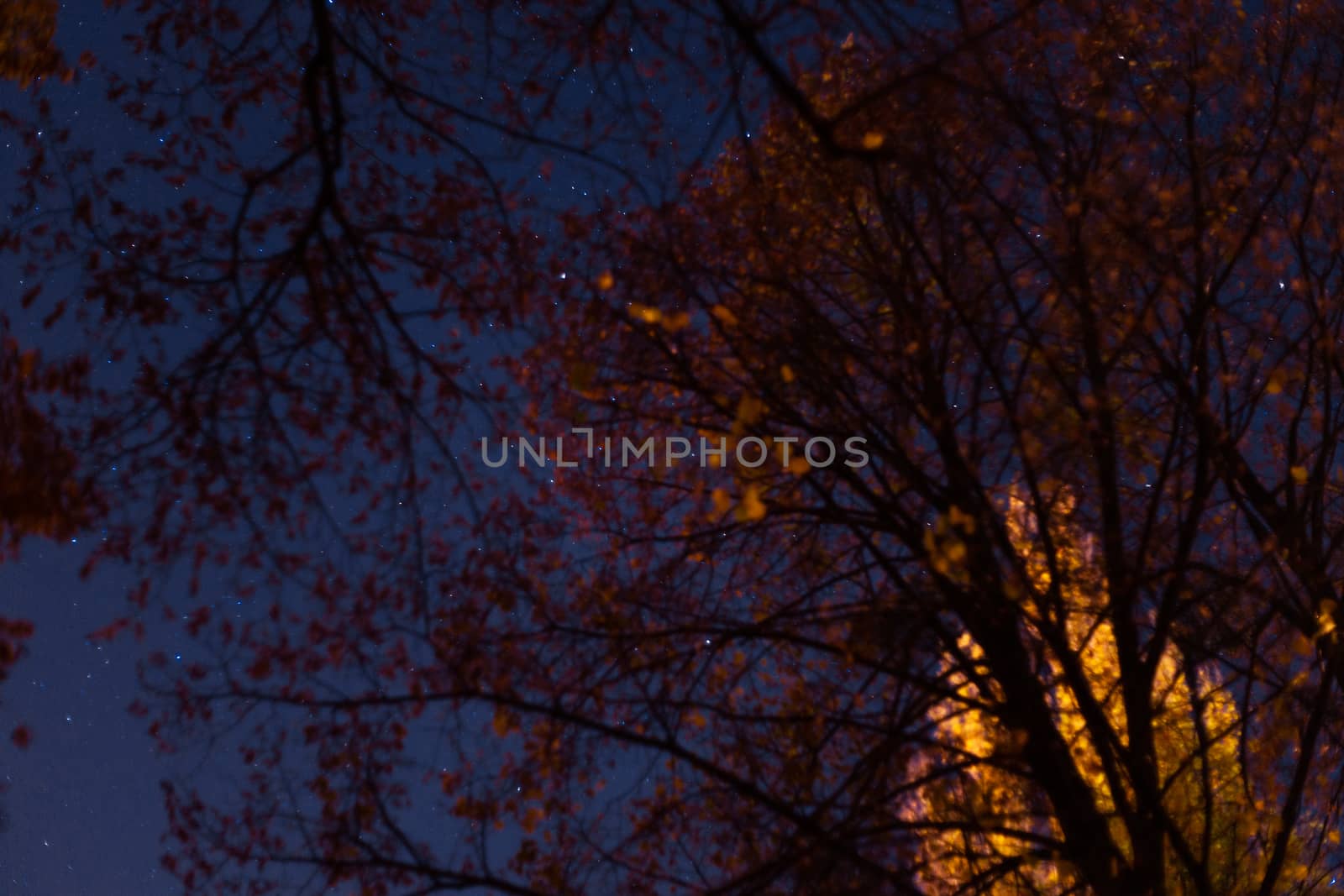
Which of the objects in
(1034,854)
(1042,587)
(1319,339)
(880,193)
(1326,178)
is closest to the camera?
(880,193)

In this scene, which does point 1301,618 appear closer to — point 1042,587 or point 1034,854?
point 1042,587

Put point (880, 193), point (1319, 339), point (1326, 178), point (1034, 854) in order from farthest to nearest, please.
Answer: point (1326, 178) < point (1319, 339) < point (1034, 854) < point (880, 193)

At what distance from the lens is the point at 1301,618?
7.14 metres

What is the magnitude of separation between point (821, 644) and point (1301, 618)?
336 centimetres

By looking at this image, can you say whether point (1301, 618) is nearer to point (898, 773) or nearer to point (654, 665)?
point (898, 773)

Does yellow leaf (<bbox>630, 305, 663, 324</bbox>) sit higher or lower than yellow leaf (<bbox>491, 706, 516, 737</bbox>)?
higher

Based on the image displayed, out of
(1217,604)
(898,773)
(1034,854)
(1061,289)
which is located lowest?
(1034,854)

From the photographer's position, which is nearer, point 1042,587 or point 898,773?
point 898,773

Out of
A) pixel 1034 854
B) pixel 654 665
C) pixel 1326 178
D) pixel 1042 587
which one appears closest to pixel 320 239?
pixel 654 665

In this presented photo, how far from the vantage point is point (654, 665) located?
260 inches

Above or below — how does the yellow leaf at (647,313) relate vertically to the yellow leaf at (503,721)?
above

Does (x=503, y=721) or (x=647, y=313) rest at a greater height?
(x=647, y=313)

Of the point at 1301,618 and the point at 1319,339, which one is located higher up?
the point at 1319,339

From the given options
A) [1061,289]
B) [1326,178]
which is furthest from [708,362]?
[1326,178]
